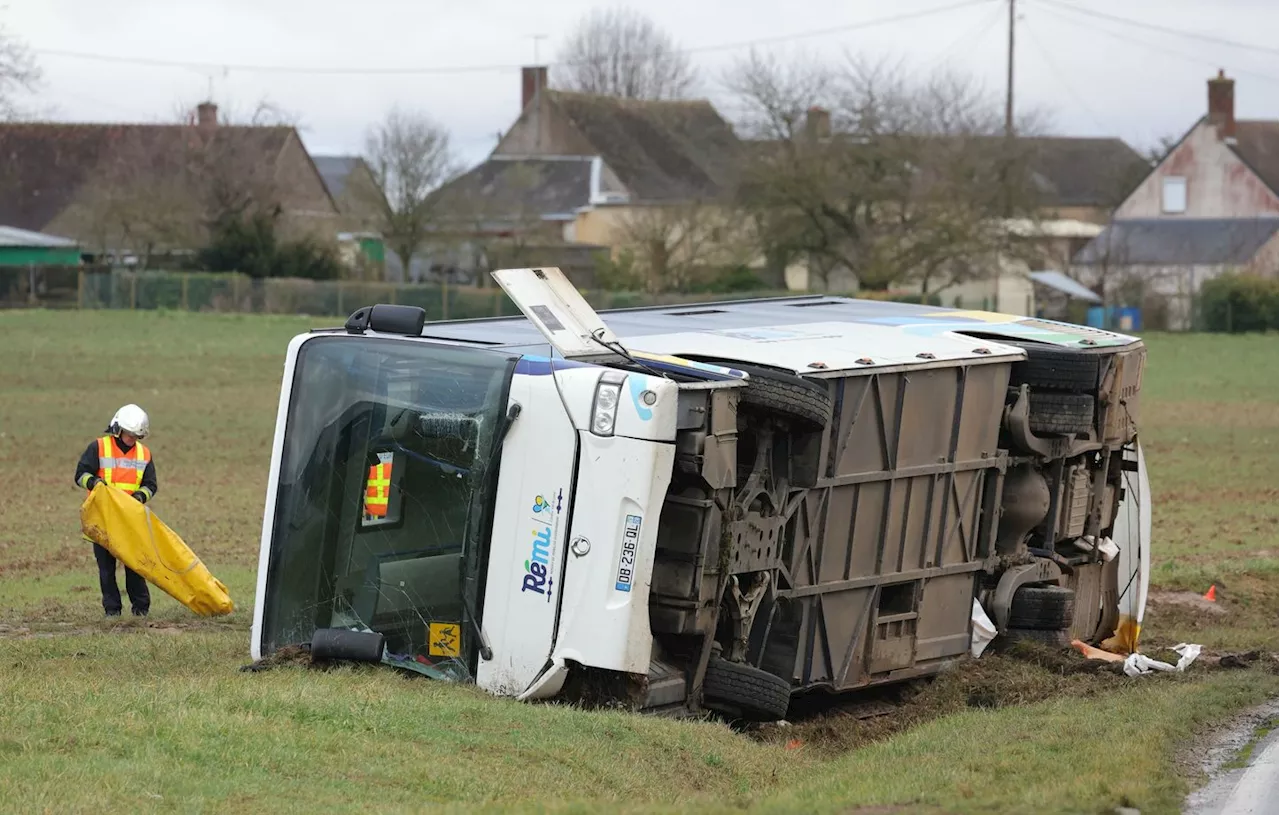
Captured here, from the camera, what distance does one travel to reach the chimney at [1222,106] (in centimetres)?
7750

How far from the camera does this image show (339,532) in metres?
9.06

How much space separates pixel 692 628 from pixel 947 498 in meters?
2.45

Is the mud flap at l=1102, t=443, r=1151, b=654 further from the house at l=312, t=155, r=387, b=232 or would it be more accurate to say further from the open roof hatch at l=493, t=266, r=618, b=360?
the house at l=312, t=155, r=387, b=232

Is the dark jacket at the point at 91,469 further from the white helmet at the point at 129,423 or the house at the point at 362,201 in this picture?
the house at the point at 362,201

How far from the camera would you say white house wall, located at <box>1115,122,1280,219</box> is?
245ft

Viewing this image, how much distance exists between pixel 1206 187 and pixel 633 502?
235 feet

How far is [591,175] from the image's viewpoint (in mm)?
77188

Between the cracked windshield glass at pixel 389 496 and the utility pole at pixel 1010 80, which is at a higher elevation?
the utility pole at pixel 1010 80

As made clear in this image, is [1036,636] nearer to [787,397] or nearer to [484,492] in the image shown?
[787,397]

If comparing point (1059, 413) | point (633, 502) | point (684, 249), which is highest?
point (684, 249)

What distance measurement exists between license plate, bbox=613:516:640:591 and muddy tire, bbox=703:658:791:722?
0.85m

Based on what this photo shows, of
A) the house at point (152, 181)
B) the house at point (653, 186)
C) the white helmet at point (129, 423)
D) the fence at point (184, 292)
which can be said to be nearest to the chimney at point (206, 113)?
the house at point (152, 181)

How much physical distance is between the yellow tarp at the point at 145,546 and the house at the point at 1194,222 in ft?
167

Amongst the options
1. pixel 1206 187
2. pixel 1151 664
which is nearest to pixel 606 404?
pixel 1151 664
